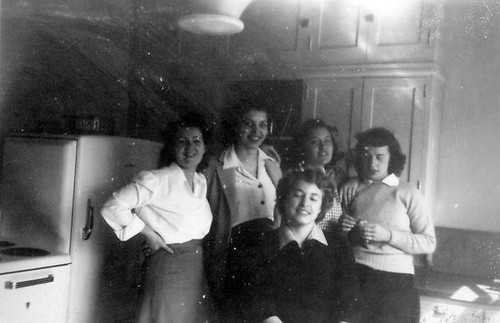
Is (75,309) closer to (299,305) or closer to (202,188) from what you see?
(202,188)

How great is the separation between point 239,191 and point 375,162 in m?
0.37

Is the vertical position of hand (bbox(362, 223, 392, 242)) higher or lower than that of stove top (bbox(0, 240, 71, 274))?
higher

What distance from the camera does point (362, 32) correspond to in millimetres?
1428

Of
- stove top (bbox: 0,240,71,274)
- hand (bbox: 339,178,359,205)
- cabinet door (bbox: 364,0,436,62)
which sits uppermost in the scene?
cabinet door (bbox: 364,0,436,62)

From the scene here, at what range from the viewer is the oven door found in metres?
1.11

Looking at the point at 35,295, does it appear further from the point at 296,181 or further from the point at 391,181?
the point at 391,181

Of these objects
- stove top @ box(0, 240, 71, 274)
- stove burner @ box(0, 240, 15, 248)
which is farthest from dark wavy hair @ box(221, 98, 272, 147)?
stove burner @ box(0, 240, 15, 248)

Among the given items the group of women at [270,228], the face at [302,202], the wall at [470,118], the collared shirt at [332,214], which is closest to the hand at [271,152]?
the group of women at [270,228]

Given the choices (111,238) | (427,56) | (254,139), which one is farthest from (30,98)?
(427,56)

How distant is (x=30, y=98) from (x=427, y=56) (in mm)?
1290

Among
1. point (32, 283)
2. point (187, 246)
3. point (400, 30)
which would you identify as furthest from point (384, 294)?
point (32, 283)

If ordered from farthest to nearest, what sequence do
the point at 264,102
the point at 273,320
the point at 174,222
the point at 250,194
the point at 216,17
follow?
the point at 264,102, the point at 216,17, the point at 250,194, the point at 174,222, the point at 273,320

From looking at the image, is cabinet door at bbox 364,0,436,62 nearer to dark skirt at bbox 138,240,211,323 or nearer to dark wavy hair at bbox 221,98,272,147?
dark wavy hair at bbox 221,98,272,147

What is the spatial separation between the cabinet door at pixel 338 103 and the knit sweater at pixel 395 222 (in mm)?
253
